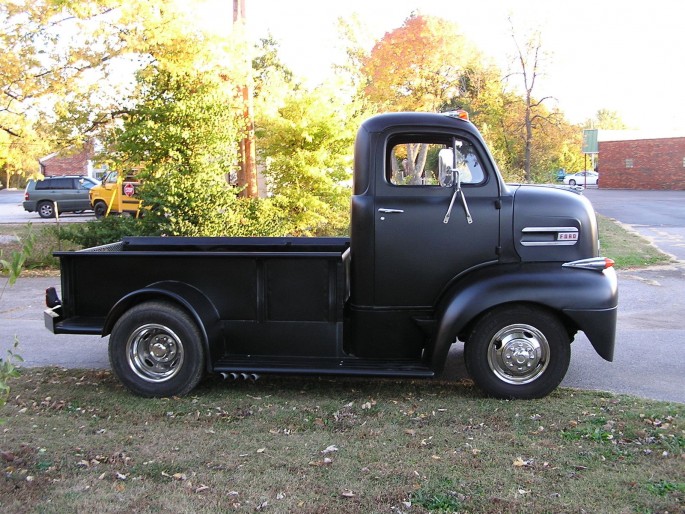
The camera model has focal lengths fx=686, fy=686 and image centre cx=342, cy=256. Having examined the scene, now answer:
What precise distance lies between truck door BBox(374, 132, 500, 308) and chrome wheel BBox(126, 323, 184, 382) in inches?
70.2

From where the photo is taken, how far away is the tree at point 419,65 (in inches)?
1165

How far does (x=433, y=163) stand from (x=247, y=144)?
11.1 metres

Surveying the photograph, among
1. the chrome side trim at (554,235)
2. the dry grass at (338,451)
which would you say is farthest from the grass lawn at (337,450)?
the chrome side trim at (554,235)

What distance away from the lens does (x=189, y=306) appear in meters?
5.61

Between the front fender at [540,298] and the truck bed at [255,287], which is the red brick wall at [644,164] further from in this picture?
the truck bed at [255,287]

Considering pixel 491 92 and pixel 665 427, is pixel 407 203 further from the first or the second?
pixel 491 92

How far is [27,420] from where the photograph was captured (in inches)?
204

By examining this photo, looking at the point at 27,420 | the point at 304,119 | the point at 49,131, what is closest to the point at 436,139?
the point at 27,420

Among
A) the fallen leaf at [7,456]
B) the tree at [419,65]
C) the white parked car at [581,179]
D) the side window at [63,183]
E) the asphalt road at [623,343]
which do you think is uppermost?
the tree at [419,65]

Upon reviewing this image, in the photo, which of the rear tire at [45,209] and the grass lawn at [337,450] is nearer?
the grass lawn at [337,450]

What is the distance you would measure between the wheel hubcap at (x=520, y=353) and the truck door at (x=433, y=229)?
0.62 metres

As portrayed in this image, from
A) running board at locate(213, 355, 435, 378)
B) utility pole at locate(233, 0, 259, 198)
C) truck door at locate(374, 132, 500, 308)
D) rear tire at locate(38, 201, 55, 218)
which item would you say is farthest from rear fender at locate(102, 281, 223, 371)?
rear tire at locate(38, 201, 55, 218)

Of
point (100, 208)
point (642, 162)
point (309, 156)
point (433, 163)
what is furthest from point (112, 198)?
point (642, 162)

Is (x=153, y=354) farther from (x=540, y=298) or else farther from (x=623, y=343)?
(x=623, y=343)
